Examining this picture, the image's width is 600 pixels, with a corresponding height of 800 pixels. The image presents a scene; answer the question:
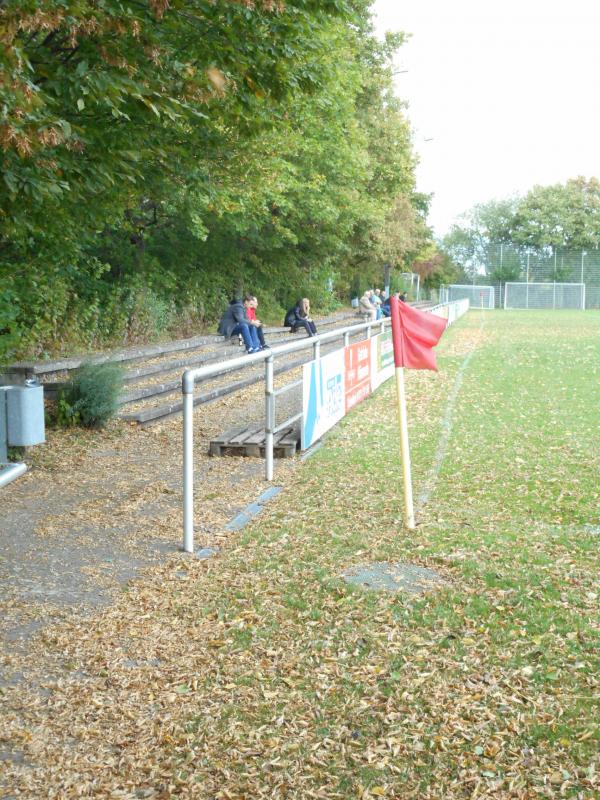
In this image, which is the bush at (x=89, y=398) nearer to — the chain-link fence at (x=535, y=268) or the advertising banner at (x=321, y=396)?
the advertising banner at (x=321, y=396)

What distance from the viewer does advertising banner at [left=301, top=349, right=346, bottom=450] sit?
34.6 ft

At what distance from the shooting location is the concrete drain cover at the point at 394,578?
231 inches

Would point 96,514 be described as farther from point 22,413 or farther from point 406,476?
point 406,476

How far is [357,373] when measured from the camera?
1445 centimetres

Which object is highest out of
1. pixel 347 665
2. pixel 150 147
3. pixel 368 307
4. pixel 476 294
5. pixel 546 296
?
pixel 150 147

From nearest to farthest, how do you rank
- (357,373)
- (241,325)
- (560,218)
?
(357,373) < (241,325) < (560,218)

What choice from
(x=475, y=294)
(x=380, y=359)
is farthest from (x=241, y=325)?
(x=475, y=294)

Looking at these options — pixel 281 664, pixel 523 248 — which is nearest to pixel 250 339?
pixel 281 664

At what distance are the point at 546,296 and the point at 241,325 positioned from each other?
68.4m

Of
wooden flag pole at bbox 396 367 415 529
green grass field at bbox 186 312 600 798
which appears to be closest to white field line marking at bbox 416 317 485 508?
green grass field at bbox 186 312 600 798

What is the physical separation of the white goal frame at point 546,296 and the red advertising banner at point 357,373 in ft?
232

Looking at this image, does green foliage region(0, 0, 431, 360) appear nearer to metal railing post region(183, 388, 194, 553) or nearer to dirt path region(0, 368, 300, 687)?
metal railing post region(183, 388, 194, 553)

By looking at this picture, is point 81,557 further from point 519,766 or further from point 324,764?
point 519,766

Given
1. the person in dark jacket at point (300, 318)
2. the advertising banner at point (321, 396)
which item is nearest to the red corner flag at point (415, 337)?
the advertising banner at point (321, 396)
